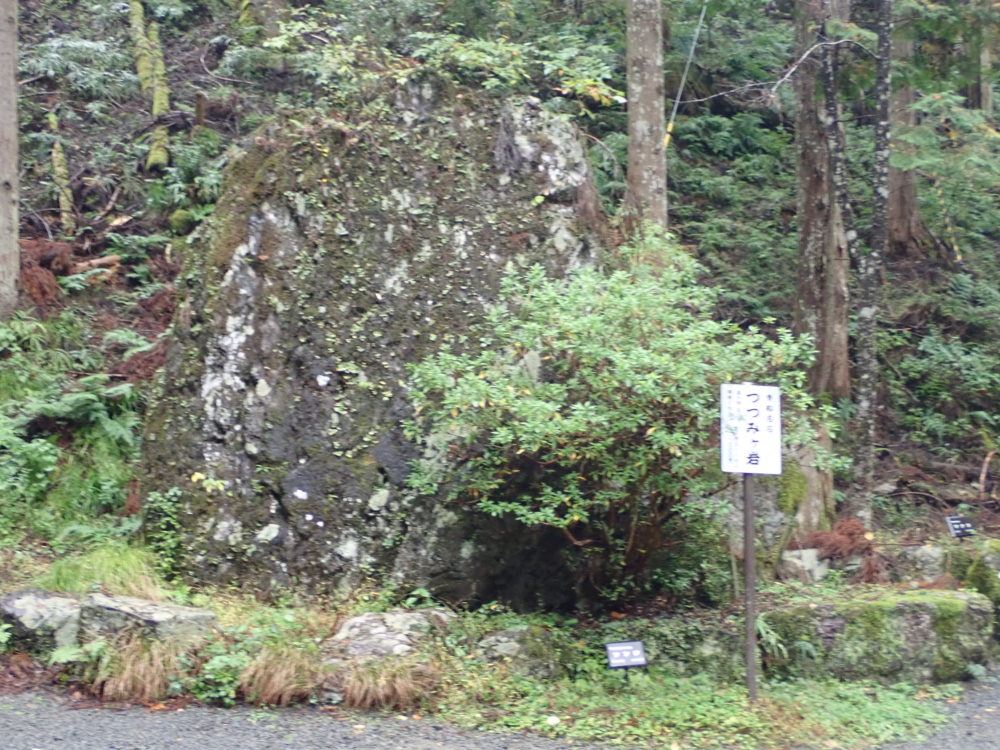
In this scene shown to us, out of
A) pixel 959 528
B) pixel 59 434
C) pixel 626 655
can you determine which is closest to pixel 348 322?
pixel 59 434

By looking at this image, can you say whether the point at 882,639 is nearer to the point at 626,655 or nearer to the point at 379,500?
the point at 626,655

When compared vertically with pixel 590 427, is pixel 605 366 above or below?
above

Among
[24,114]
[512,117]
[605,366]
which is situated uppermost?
[24,114]

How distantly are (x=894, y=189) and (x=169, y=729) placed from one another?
51.1ft

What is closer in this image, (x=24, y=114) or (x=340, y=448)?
(x=340, y=448)

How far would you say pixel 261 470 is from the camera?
860 centimetres

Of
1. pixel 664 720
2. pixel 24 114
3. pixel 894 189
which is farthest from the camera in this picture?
pixel 894 189

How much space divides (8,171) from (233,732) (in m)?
8.65

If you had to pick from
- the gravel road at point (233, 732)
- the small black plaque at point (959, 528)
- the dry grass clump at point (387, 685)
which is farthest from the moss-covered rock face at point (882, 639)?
the dry grass clump at point (387, 685)

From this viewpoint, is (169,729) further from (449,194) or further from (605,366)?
(449,194)

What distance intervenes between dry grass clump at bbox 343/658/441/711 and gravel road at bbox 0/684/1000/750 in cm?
14

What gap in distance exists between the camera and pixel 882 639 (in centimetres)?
827

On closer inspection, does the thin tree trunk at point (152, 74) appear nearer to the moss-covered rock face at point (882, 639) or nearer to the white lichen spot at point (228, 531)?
the white lichen spot at point (228, 531)

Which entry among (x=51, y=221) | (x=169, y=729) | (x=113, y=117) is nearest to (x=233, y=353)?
(x=169, y=729)
